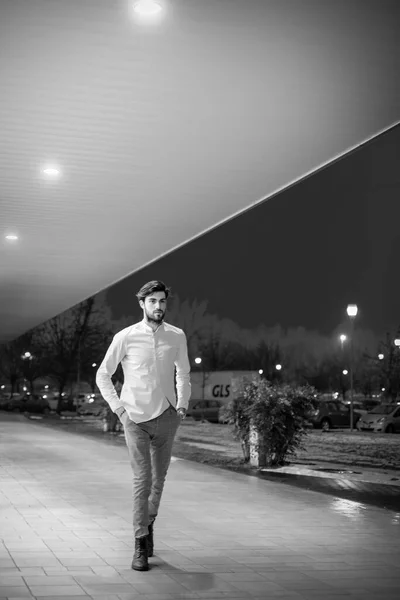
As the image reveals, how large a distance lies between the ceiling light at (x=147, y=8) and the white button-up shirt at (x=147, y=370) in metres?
2.51

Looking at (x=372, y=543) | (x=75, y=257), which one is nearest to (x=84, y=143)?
(x=372, y=543)

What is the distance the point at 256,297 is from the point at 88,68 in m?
148

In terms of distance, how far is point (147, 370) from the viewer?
6.67 metres

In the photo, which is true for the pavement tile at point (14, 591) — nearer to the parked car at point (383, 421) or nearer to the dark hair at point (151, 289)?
the dark hair at point (151, 289)

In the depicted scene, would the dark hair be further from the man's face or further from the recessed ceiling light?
the recessed ceiling light

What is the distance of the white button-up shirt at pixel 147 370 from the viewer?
259 inches

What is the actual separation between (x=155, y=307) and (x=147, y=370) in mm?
509

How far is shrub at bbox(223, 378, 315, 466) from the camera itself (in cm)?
1507

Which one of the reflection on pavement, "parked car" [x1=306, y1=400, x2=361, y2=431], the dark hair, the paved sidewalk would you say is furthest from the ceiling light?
"parked car" [x1=306, y1=400, x2=361, y2=431]

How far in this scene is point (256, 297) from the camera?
6117 inches

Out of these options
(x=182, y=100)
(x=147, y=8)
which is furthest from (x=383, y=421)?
(x=147, y=8)

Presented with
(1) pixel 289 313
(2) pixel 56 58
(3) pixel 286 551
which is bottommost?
(3) pixel 286 551

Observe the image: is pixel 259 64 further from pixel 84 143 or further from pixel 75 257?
pixel 75 257

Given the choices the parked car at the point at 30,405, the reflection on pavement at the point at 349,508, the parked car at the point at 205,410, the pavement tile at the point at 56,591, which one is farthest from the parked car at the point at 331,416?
the pavement tile at the point at 56,591
